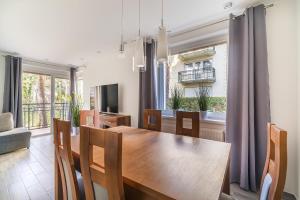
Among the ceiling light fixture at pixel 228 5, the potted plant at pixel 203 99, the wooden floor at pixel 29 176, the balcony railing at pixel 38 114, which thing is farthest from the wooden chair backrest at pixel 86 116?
the balcony railing at pixel 38 114

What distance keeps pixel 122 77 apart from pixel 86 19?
1.72 meters

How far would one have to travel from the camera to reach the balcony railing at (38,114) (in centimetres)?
537

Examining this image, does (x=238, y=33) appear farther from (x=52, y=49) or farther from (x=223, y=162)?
(x=52, y=49)

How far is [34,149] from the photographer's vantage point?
380 cm

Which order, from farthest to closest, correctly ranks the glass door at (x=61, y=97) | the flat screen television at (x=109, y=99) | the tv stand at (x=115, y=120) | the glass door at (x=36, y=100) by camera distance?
the glass door at (x=61, y=97)
the glass door at (x=36, y=100)
the flat screen television at (x=109, y=99)
the tv stand at (x=115, y=120)

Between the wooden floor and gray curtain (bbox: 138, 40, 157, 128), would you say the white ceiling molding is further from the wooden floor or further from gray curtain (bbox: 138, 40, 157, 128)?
gray curtain (bbox: 138, 40, 157, 128)

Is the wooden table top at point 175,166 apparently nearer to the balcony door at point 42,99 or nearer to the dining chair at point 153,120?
the dining chair at point 153,120

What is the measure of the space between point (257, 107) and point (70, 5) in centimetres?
297

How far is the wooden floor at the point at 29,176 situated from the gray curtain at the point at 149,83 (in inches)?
78.4

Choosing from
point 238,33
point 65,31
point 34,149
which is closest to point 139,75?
point 65,31

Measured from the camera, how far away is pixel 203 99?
276 cm

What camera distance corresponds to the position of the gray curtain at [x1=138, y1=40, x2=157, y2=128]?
332 centimetres

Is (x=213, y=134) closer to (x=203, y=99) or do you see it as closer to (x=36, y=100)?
(x=203, y=99)

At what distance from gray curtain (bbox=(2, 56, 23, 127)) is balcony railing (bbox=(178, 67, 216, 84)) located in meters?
4.62
